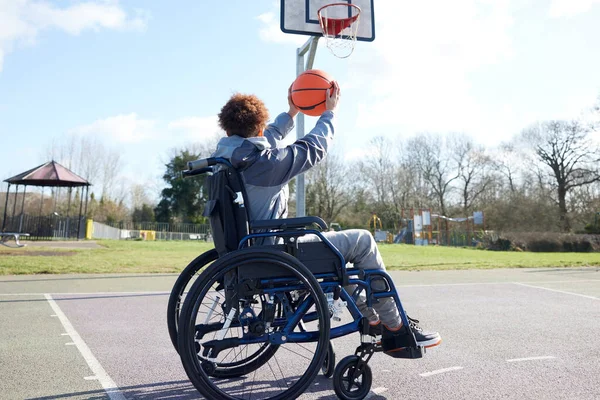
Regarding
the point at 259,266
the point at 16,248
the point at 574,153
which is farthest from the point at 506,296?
the point at 574,153

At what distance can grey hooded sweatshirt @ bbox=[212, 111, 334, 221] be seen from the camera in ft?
9.24

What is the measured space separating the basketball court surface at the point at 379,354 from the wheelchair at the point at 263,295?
0.37m

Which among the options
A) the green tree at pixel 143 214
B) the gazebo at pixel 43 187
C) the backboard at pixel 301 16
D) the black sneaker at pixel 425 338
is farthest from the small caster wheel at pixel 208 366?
the green tree at pixel 143 214

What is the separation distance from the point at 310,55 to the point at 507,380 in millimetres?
6941

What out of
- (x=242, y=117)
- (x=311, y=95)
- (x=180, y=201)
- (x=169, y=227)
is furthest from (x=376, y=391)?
(x=180, y=201)

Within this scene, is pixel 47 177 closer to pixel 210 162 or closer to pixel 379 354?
pixel 379 354

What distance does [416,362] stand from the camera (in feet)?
12.5

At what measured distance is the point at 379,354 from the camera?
13.4 ft

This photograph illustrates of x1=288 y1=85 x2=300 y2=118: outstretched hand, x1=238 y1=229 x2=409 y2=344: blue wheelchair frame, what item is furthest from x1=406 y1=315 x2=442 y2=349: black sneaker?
x1=288 y1=85 x2=300 y2=118: outstretched hand

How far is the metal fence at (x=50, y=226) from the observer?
28719mm

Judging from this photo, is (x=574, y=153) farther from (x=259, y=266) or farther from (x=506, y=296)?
(x=259, y=266)

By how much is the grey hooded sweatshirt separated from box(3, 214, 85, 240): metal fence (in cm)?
2817

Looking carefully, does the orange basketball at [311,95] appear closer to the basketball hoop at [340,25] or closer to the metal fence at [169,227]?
the basketball hoop at [340,25]

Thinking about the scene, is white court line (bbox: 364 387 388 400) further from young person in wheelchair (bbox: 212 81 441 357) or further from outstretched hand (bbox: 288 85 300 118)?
outstretched hand (bbox: 288 85 300 118)
